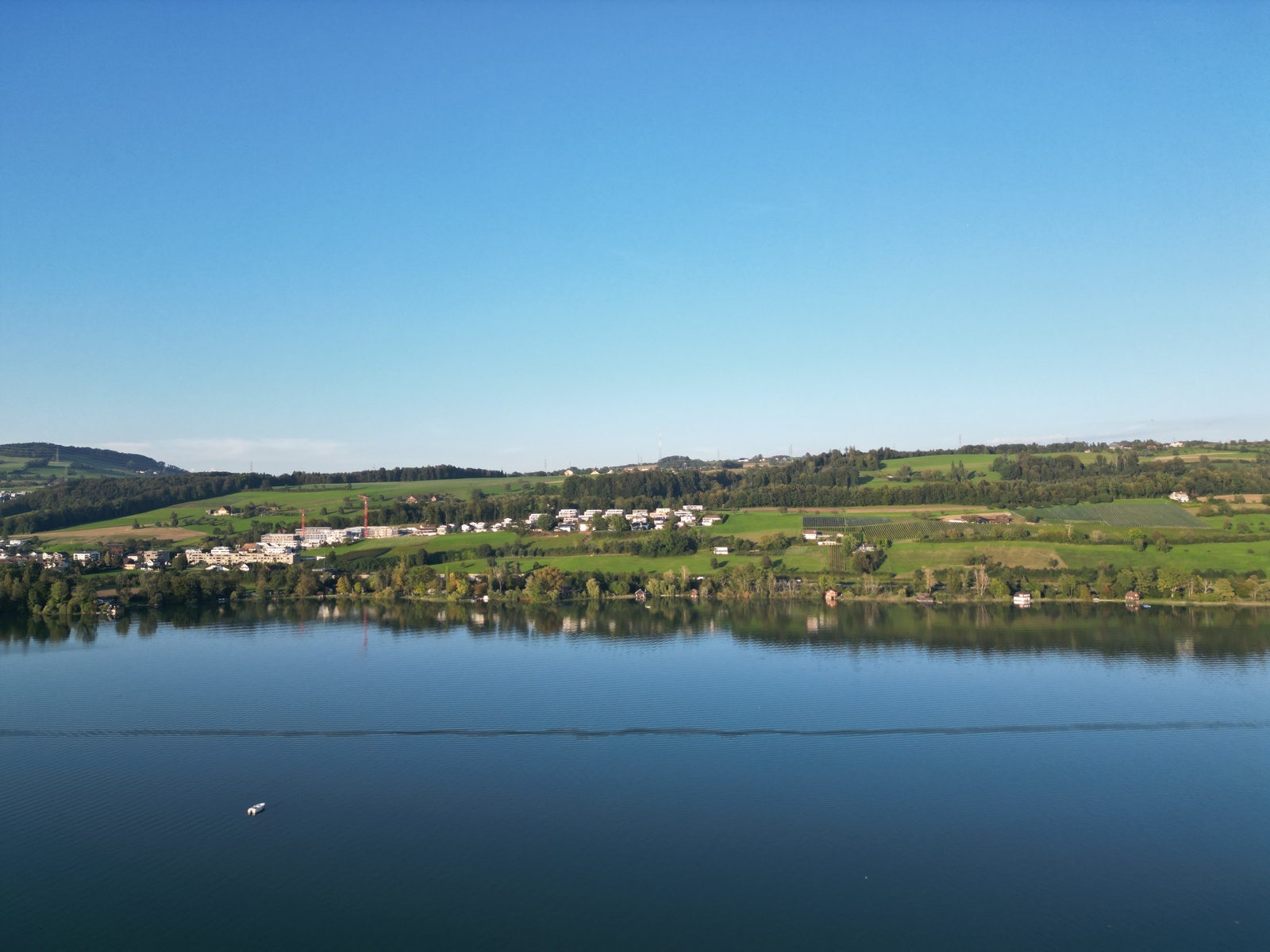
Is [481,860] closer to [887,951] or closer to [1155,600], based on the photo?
[887,951]

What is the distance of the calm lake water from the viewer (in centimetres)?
1486

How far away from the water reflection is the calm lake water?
1.82 feet

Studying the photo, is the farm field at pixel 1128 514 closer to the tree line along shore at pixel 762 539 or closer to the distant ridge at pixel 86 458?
the tree line along shore at pixel 762 539

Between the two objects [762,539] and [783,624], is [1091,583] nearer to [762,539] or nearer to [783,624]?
[783,624]

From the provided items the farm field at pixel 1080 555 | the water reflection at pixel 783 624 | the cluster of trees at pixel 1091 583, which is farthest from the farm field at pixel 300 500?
the cluster of trees at pixel 1091 583

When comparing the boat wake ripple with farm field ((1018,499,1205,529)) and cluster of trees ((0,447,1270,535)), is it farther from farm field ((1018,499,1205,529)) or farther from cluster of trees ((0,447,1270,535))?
cluster of trees ((0,447,1270,535))

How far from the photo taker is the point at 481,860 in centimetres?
1683

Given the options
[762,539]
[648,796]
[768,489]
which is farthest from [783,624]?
[768,489]

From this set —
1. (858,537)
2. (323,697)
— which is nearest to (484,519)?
(858,537)

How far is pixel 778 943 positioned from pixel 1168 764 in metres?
12.8

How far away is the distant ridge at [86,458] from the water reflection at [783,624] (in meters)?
67.4

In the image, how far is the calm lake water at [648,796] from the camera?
1486 cm

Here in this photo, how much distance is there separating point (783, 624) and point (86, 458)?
4023 inches

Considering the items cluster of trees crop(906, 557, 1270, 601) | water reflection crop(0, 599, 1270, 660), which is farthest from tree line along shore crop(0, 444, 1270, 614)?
water reflection crop(0, 599, 1270, 660)
